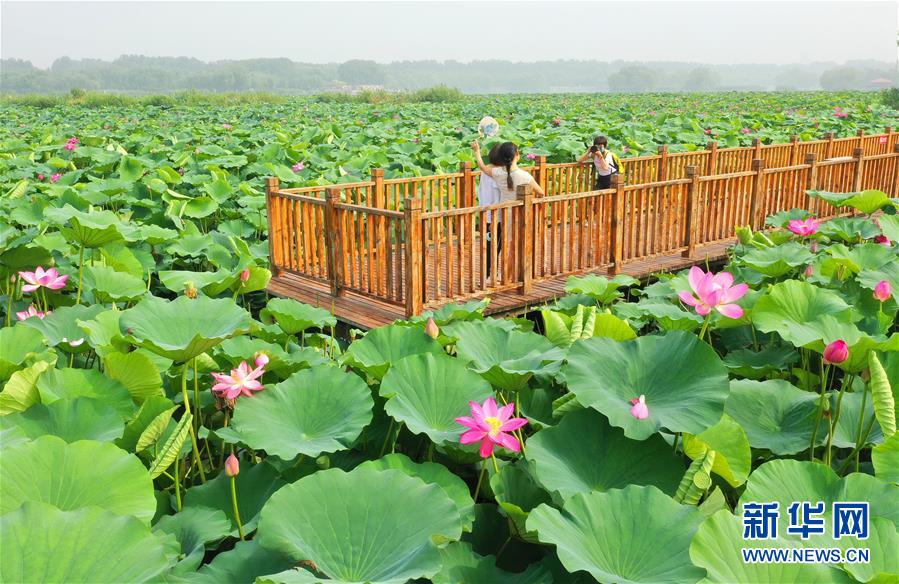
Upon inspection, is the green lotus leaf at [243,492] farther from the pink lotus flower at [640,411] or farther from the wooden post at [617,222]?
the wooden post at [617,222]

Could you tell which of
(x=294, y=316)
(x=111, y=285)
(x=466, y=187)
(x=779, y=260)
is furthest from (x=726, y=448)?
(x=466, y=187)

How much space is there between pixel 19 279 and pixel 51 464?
2423mm

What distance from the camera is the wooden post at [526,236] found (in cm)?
523

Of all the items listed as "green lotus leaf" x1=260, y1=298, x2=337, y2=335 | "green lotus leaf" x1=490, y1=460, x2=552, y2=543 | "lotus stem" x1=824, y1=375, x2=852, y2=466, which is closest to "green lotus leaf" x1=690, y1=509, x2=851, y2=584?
"green lotus leaf" x1=490, y1=460, x2=552, y2=543

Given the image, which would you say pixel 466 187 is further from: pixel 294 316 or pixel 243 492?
pixel 243 492

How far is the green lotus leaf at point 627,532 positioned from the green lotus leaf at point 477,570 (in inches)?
4.3

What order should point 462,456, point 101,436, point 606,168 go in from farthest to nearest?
point 606,168, point 462,456, point 101,436

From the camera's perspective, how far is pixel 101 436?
1766 mm

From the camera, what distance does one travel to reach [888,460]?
1721 mm

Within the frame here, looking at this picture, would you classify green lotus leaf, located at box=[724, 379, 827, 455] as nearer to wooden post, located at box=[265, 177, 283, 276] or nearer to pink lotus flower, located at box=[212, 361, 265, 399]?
pink lotus flower, located at box=[212, 361, 265, 399]

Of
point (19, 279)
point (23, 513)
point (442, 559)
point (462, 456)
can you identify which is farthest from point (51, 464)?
point (19, 279)

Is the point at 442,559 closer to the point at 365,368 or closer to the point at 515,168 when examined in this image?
the point at 365,368

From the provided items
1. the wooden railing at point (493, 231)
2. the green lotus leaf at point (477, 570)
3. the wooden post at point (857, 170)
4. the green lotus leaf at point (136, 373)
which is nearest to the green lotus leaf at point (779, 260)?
the wooden railing at point (493, 231)

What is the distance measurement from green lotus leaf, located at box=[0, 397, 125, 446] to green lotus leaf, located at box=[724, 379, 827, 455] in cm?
160
